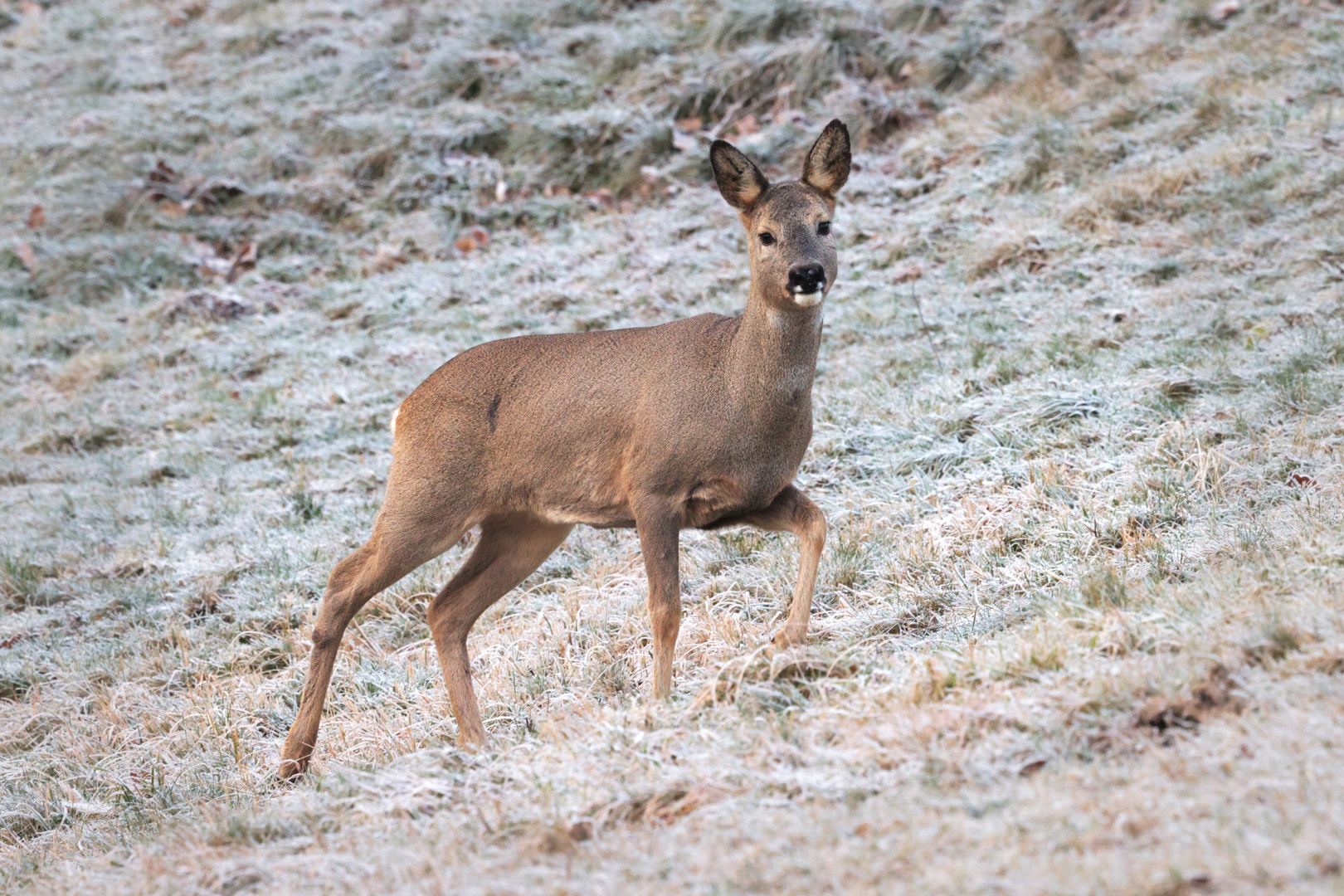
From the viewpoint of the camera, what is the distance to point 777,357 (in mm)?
4680

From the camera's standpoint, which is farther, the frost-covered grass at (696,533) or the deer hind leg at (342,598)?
the deer hind leg at (342,598)

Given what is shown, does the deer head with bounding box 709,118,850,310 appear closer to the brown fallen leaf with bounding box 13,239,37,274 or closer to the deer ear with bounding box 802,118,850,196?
the deer ear with bounding box 802,118,850,196

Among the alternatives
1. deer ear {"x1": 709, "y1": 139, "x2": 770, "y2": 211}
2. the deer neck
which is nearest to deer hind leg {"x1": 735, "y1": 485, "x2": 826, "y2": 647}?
the deer neck

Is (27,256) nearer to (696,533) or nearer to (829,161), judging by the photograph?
(696,533)

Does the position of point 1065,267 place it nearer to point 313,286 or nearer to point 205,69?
point 313,286

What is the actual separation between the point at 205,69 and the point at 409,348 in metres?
8.00

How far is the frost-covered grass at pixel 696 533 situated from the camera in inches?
128

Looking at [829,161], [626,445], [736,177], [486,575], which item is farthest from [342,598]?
[829,161]

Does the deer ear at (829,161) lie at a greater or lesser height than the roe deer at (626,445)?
greater

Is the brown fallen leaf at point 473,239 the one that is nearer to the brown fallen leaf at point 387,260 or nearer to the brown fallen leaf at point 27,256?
the brown fallen leaf at point 387,260

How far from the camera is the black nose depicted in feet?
14.5

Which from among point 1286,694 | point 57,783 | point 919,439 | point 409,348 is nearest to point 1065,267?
point 919,439

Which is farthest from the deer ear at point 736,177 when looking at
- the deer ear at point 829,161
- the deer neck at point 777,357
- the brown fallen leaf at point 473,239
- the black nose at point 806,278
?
the brown fallen leaf at point 473,239

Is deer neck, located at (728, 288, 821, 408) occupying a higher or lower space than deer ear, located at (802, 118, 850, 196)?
lower
